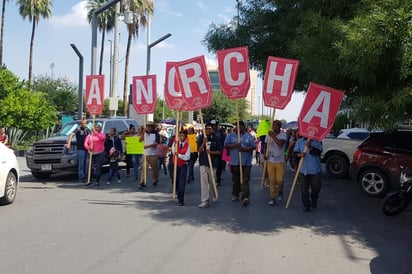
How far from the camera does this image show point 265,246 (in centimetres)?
623

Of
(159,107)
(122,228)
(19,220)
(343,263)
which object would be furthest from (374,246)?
(159,107)

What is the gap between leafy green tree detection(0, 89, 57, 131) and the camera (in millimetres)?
20312

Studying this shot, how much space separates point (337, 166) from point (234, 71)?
7.05m

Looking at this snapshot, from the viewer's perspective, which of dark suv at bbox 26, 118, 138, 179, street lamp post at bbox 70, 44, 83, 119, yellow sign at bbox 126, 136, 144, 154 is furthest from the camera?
street lamp post at bbox 70, 44, 83, 119

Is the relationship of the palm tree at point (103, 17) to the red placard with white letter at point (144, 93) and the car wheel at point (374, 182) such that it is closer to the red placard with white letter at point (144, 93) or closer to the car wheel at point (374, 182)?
the red placard with white letter at point (144, 93)

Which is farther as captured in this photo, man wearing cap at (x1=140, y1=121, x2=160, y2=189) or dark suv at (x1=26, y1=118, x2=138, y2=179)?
dark suv at (x1=26, y1=118, x2=138, y2=179)

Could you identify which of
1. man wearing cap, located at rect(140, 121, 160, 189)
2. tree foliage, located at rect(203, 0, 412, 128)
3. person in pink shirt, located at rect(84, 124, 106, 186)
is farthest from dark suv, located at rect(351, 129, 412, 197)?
person in pink shirt, located at rect(84, 124, 106, 186)

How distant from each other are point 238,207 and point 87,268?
4.57 metres

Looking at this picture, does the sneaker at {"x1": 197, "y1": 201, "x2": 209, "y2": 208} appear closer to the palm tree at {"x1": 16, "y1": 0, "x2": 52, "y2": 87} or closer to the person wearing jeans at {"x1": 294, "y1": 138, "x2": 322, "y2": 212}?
the person wearing jeans at {"x1": 294, "y1": 138, "x2": 322, "y2": 212}

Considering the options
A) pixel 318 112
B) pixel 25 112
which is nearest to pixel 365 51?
pixel 318 112

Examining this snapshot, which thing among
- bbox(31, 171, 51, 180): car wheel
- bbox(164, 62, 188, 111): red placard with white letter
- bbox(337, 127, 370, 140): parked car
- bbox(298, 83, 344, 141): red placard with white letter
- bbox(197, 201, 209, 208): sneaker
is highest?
bbox(164, 62, 188, 111): red placard with white letter

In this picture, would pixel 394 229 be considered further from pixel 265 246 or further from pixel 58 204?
pixel 58 204

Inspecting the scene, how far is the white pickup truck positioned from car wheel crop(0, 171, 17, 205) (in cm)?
1032

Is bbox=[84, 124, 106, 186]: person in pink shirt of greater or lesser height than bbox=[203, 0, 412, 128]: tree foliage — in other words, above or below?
below
